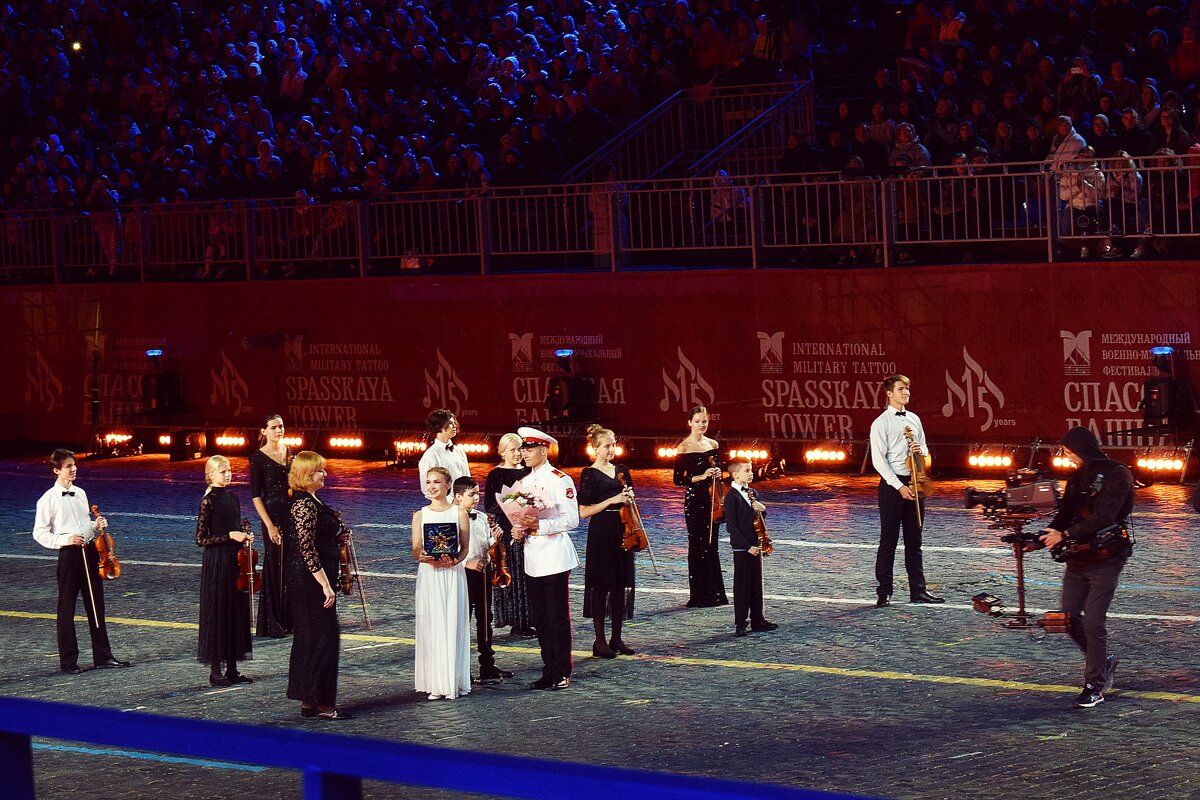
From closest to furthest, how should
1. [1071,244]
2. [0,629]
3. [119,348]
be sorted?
1. [0,629]
2. [1071,244]
3. [119,348]

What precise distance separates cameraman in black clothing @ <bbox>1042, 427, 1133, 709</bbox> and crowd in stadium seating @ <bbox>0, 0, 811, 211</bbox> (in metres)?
15.8

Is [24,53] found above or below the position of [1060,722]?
above

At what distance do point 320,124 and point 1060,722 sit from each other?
23035 millimetres

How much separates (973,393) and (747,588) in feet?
28.5

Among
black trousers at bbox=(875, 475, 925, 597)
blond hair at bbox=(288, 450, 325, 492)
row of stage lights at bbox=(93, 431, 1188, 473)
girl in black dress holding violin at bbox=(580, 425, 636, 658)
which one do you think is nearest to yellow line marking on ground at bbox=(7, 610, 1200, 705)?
girl in black dress holding violin at bbox=(580, 425, 636, 658)

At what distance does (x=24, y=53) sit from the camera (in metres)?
36.6

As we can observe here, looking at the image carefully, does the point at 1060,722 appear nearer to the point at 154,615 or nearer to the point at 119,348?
the point at 154,615

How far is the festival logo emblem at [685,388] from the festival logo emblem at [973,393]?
11.0ft

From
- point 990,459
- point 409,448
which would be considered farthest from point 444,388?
point 990,459

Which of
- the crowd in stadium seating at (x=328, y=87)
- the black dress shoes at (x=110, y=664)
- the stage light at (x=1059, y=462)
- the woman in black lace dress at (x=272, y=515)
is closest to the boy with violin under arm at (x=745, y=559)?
the woman in black lace dress at (x=272, y=515)

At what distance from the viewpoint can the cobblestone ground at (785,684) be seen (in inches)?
370

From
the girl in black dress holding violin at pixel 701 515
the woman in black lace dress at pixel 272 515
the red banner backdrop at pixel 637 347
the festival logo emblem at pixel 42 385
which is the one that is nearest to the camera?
the woman in black lace dress at pixel 272 515

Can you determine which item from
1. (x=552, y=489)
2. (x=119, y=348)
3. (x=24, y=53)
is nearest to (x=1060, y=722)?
(x=552, y=489)

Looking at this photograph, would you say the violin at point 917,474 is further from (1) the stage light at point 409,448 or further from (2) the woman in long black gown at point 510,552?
(1) the stage light at point 409,448
